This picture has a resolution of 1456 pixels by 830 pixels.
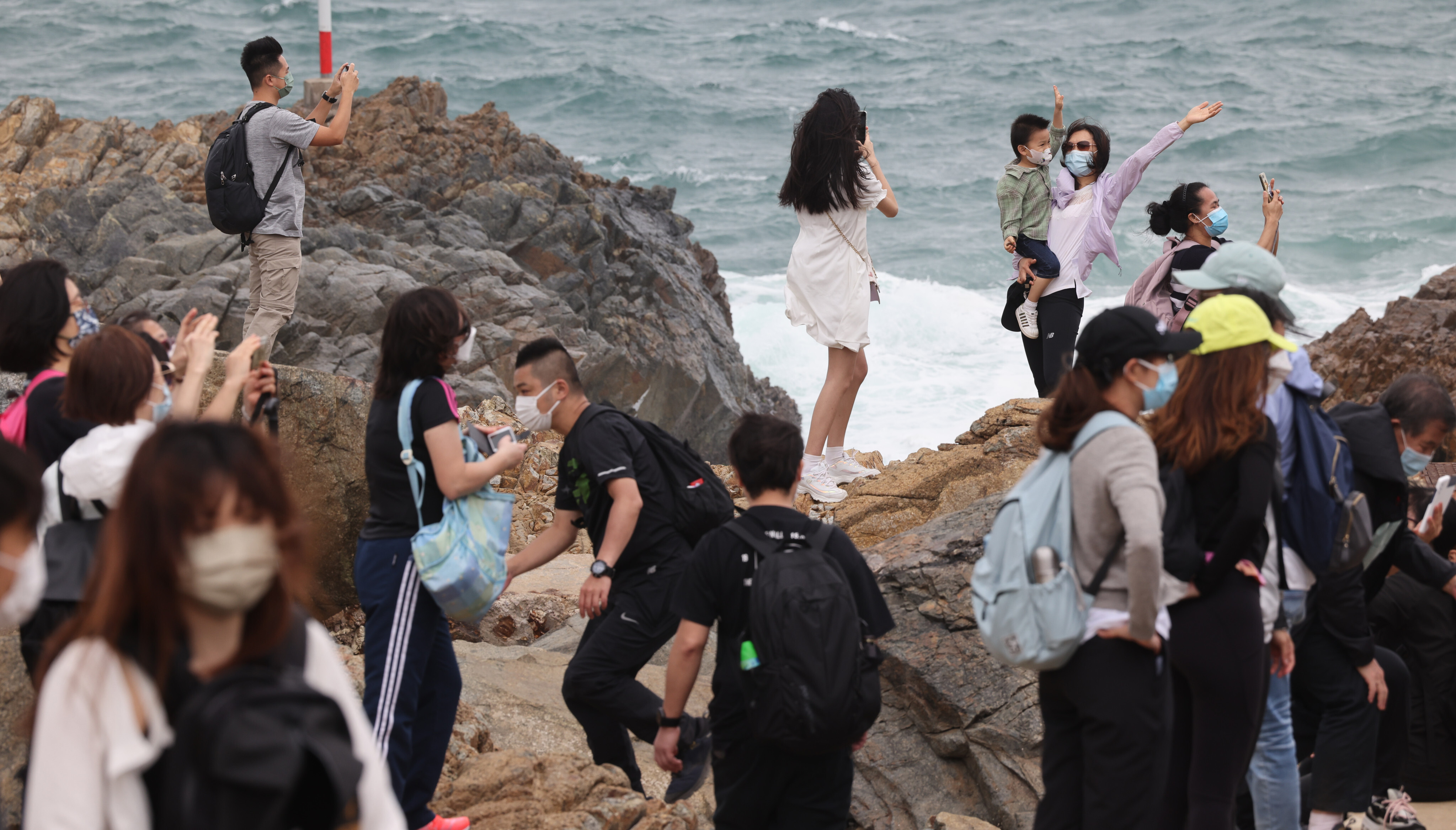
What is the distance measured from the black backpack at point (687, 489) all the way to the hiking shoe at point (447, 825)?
50.4 inches

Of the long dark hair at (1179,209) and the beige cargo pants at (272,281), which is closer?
the long dark hair at (1179,209)

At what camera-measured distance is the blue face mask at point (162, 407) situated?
3172mm

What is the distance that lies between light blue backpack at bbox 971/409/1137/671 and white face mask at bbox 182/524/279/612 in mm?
1933

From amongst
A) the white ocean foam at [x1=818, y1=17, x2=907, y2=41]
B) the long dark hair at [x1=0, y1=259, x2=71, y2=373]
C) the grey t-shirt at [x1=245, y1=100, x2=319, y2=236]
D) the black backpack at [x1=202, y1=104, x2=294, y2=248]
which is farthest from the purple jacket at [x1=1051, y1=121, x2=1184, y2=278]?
the white ocean foam at [x1=818, y1=17, x2=907, y2=41]

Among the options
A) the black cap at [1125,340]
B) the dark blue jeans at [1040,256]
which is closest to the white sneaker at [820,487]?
the dark blue jeans at [1040,256]

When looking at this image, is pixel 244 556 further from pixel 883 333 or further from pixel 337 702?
pixel 883 333

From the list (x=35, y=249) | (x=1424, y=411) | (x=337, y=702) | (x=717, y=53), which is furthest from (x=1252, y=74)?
(x=337, y=702)

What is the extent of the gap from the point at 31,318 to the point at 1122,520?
3.14 meters

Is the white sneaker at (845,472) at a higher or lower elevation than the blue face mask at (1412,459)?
lower

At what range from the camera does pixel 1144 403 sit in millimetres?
3217

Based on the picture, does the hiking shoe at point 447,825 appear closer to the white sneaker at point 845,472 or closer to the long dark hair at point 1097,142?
the white sneaker at point 845,472

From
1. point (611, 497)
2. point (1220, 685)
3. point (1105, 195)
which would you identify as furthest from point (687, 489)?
point (1105, 195)

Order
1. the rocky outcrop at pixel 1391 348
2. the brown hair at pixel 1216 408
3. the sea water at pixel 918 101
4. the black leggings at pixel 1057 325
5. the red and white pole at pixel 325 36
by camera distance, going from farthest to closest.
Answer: the sea water at pixel 918 101 < the red and white pole at pixel 325 36 < the rocky outcrop at pixel 1391 348 < the black leggings at pixel 1057 325 < the brown hair at pixel 1216 408

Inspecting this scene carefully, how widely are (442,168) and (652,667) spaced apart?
12.1 metres
